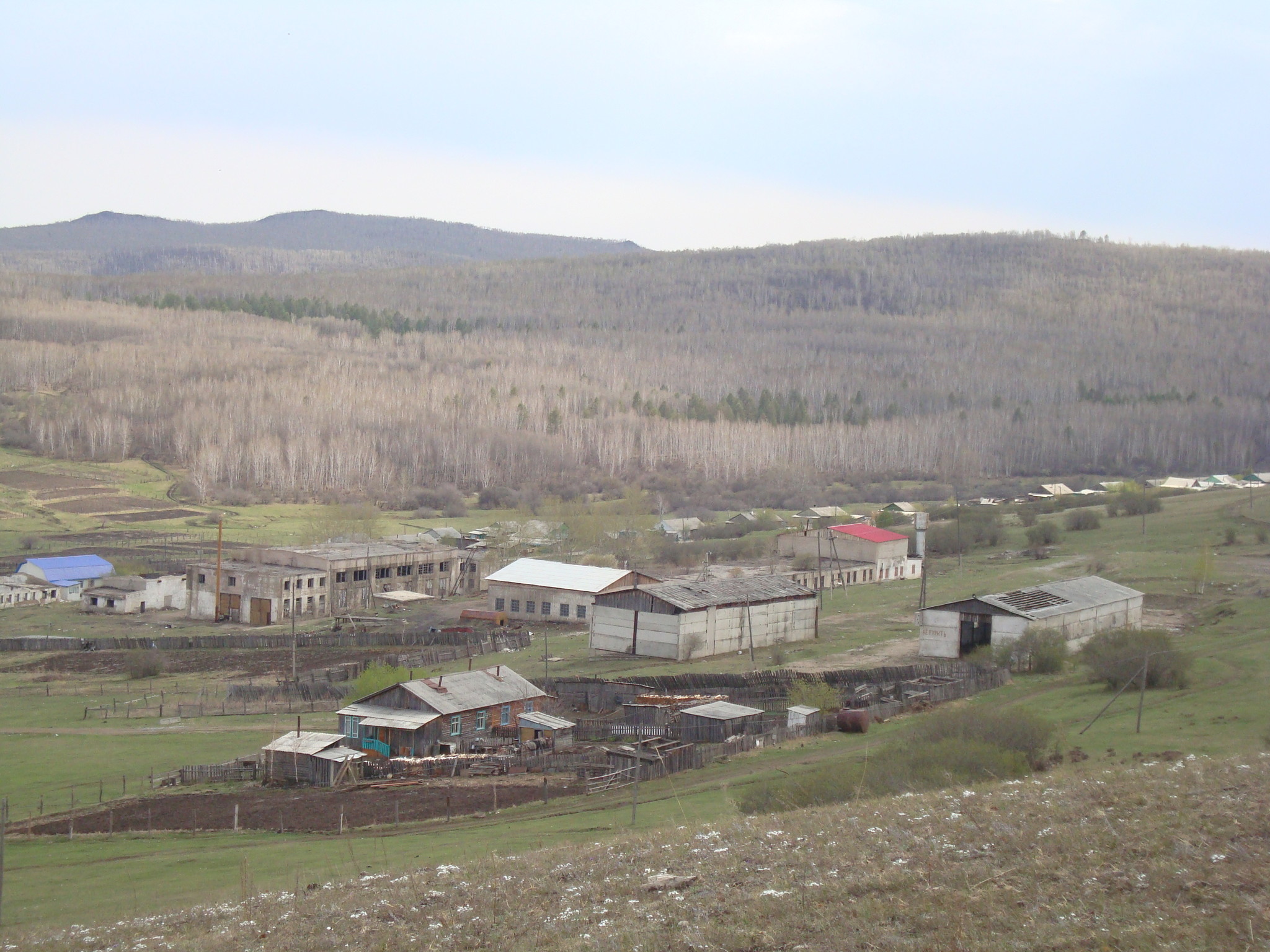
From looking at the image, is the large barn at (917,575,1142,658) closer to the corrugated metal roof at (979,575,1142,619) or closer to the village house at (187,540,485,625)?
the corrugated metal roof at (979,575,1142,619)

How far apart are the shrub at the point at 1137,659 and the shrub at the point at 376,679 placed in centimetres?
1926

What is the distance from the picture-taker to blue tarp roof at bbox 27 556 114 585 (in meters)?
63.8

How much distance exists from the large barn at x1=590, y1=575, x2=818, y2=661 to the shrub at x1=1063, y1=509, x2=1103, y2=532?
27.4 meters

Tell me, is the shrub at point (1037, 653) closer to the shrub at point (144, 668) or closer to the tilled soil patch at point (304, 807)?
the tilled soil patch at point (304, 807)

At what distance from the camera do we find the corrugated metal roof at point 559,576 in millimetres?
53812

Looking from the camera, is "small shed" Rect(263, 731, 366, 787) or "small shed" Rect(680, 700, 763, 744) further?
"small shed" Rect(680, 700, 763, 744)

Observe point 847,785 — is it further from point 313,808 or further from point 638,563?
point 638,563

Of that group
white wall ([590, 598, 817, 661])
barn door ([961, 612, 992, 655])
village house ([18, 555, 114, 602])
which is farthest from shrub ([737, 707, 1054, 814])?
village house ([18, 555, 114, 602])

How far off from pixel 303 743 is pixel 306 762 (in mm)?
788

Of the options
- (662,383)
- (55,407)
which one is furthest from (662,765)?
(662,383)

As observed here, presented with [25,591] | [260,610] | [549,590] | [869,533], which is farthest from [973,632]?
[25,591]

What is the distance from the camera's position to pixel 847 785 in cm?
1919

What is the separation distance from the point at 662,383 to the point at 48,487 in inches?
3940

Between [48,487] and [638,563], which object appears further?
[48,487]
